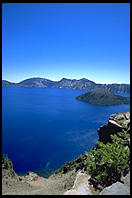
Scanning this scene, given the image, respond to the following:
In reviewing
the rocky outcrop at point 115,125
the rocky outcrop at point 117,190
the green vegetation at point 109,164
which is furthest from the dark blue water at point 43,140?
the rocky outcrop at point 117,190

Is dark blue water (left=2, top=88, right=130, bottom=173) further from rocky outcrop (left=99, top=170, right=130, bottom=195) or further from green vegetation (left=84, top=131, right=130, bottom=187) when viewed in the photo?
rocky outcrop (left=99, top=170, right=130, bottom=195)

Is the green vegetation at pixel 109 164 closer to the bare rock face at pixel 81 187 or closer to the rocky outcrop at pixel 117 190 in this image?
the bare rock face at pixel 81 187

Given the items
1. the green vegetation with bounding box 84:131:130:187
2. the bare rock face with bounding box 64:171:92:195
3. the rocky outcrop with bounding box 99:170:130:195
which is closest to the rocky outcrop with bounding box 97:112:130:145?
the green vegetation with bounding box 84:131:130:187

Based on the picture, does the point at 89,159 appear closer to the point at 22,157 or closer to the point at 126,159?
the point at 126,159

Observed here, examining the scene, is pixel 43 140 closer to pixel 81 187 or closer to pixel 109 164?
pixel 109 164

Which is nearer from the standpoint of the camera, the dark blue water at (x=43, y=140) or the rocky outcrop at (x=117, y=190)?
the rocky outcrop at (x=117, y=190)

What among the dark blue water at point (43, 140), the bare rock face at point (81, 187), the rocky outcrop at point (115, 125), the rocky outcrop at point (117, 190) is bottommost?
the dark blue water at point (43, 140)

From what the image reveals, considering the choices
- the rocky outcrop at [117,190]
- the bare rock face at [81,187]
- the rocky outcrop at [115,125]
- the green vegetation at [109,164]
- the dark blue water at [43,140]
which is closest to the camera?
the rocky outcrop at [117,190]

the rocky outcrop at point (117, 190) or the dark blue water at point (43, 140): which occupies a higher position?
the rocky outcrop at point (117, 190)

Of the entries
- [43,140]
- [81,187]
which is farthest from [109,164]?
[43,140]

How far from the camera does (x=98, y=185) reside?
16047 millimetres

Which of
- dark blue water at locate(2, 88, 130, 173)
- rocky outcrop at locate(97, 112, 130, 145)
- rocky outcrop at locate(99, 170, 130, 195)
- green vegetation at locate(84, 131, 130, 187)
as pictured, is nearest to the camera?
rocky outcrop at locate(99, 170, 130, 195)

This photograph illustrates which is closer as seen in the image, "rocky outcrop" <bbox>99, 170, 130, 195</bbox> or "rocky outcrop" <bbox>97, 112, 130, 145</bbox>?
"rocky outcrop" <bbox>99, 170, 130, 195</bbox>

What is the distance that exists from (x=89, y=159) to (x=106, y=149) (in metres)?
1.89
